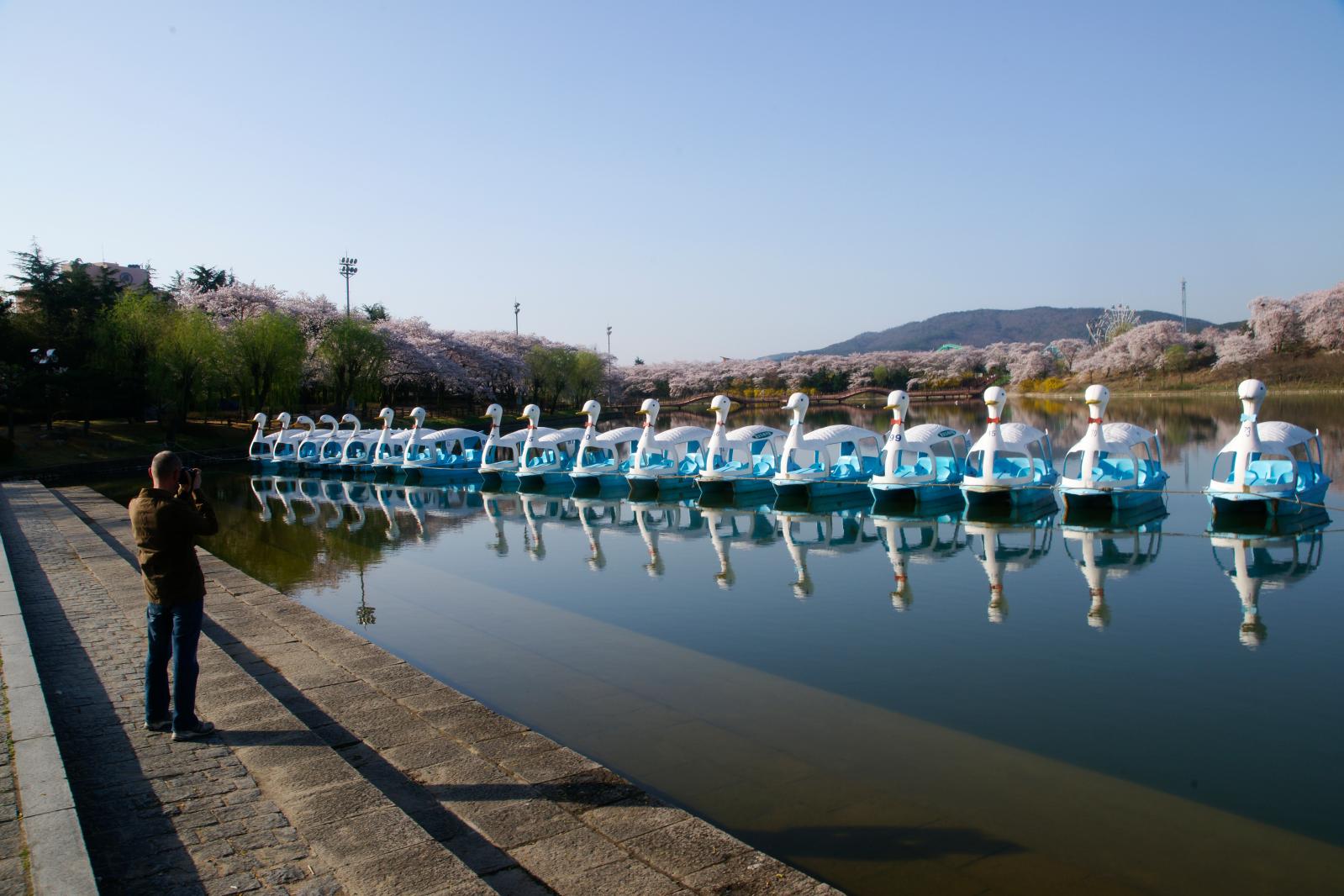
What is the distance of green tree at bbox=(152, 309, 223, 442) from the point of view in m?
37.9

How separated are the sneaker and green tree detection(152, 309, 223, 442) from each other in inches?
1442

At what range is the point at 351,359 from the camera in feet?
155

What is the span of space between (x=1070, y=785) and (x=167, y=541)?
247 inches

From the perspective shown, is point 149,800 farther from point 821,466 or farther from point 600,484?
point 600,484

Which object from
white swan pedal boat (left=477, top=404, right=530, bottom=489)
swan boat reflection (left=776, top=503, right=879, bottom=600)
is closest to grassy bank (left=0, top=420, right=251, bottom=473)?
white swan pedal boat (left=477, top=404, right=530, bottom=489)

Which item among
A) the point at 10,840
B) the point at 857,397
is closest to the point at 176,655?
the point at 10,840

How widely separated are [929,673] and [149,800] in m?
6.78

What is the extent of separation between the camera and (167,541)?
18.6 ft

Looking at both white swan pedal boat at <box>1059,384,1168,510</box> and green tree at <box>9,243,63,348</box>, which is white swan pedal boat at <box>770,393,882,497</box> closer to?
white swan pedal boat at <box>1059,384,1168,510</box>

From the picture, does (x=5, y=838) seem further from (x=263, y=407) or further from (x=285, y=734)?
(x=263, y=407)

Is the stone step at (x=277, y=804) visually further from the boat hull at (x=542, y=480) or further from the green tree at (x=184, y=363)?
the green tree at (x=184, y=363)

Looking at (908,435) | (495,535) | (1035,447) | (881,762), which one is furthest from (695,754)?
(1035,447)

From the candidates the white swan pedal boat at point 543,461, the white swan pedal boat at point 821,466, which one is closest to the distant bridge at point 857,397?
the white swan pedal boat at point 543,461

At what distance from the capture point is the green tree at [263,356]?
4116 centimetres
